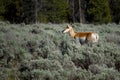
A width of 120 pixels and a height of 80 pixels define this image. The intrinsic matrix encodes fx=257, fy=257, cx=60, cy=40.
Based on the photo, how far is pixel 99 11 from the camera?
33750mm

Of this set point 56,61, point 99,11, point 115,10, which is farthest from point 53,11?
point 56,61

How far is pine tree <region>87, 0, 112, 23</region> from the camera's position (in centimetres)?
3369

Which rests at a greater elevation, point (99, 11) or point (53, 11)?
point (99, 11)

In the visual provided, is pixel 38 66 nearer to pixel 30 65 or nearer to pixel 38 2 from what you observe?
pixel 30 65

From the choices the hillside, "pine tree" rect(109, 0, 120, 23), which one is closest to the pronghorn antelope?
the hillside

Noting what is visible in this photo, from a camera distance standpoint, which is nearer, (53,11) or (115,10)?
(53,11)

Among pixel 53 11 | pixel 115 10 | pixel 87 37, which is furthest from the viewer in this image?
pixel 115 10

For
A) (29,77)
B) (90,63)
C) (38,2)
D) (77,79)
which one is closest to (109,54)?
(90,63)

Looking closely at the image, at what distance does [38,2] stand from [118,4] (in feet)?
A: 40.5

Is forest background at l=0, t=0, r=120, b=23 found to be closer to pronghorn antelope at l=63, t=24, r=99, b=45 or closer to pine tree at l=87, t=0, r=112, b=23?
pine tree at l=87, t=0, r=112, b=23

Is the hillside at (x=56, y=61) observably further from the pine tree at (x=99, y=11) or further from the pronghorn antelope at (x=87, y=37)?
the pine tree at (x=99, y=11)

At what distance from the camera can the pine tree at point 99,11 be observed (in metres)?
33.7

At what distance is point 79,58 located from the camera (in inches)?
346

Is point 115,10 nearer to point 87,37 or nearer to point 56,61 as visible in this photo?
point 87,37
